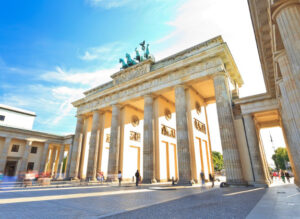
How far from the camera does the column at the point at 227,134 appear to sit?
1422cm

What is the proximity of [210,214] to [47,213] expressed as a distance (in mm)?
4983

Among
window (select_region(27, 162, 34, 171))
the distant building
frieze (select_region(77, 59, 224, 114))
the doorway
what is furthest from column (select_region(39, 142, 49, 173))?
frieze (select_region(77, 59, 224, 114))

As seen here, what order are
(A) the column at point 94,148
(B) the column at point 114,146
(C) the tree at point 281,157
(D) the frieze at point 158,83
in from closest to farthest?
(D) the frieze at point 158,83
(B) the column at point 114,146
(A) the column at point 94,148
(C) the tree at point 281,157

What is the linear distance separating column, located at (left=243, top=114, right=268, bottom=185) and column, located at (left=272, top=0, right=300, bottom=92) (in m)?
10.3

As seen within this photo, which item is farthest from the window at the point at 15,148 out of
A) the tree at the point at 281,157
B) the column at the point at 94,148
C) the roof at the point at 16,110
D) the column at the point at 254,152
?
the tree at the point at 281,157

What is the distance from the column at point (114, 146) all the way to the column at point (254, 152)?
15.2 meters

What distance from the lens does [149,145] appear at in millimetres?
19484

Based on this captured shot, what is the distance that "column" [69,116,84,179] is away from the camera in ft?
86.8

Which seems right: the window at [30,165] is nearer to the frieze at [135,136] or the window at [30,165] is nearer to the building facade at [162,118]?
the building facade at [162,118]

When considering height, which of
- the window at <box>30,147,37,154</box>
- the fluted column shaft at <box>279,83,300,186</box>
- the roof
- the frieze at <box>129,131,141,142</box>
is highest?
the roof

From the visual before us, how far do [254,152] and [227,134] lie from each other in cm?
265

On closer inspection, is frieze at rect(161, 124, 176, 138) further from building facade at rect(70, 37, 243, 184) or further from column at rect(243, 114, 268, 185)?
column at rect(243, 114, 268, 185)

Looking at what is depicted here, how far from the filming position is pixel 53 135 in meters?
35.0

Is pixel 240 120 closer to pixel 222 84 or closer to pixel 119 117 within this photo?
pixel 222 84
